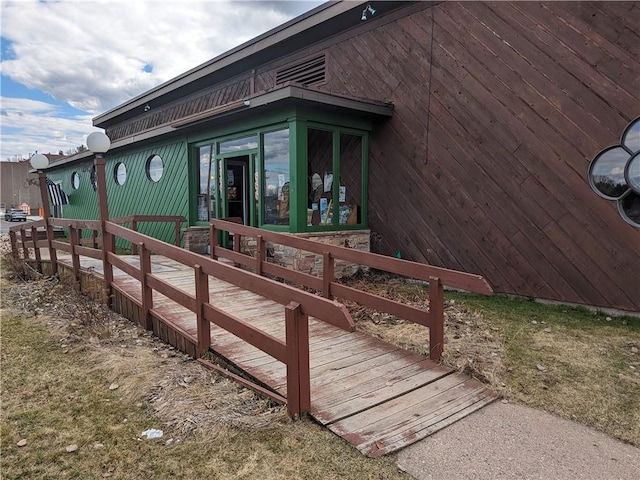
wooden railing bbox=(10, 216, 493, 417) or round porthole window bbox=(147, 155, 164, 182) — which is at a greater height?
round porthole window bbox=(147, 155, 164, 182)

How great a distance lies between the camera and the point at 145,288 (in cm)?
448

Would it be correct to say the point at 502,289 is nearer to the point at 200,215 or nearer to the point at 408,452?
the point at 408,452

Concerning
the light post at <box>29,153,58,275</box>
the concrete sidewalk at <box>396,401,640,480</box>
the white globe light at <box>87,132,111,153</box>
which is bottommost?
the concrete sidewalk at <box>396,401,640,480</box>

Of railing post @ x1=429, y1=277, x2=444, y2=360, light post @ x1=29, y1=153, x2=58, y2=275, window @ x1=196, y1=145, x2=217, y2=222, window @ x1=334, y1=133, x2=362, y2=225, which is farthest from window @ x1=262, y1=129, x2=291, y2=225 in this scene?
railing post @ x1=429, y1=277, x2=444, y2=360

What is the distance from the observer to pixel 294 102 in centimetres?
628

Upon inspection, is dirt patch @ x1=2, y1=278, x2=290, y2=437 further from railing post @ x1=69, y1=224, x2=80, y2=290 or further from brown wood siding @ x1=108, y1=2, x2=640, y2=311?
brown wood siding @ x1=108, y1=2, x2=640, y2=311

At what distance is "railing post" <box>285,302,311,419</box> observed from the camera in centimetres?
251

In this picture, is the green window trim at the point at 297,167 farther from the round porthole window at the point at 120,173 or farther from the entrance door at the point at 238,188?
the round porthole window at the point at 120,173

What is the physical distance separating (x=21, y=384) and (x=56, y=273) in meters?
4.51

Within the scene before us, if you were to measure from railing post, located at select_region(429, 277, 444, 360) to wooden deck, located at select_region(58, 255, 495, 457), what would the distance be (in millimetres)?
111

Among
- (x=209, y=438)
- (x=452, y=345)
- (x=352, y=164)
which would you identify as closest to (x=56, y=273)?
(x=352, y=164)

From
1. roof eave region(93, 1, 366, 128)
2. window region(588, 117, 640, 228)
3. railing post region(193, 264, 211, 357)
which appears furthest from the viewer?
roof eave region(93, 1, 366, 128)

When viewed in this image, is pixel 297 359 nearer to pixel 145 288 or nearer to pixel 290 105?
pixel 145 288

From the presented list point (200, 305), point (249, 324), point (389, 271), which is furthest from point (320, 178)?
point (200, 305)
